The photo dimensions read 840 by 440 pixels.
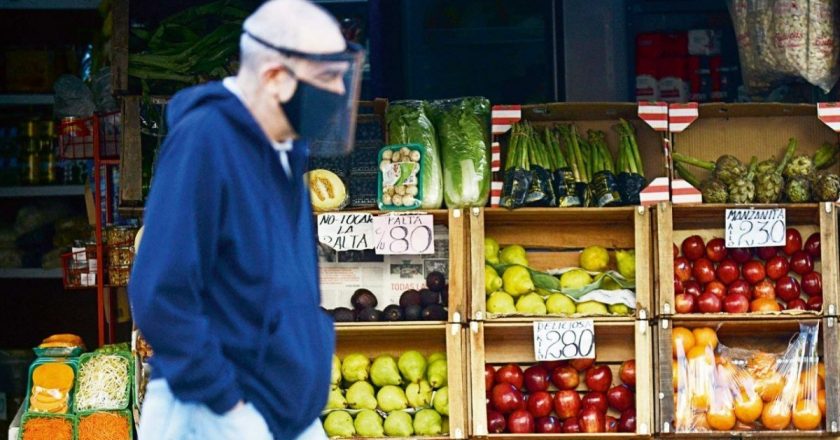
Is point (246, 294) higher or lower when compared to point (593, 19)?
lower

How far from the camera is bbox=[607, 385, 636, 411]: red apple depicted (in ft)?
20.2

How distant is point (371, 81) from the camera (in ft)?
25.2

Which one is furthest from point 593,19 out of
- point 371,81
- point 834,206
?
point 834,206

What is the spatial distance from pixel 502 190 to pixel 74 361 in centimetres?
225

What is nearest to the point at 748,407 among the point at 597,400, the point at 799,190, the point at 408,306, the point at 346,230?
the point at 597,400

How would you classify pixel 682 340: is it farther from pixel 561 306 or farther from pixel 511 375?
pixel 511 375

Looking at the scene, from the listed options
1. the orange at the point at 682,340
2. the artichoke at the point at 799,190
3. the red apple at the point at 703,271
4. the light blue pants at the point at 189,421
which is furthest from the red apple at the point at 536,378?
the light blue pants at the point at 189,421

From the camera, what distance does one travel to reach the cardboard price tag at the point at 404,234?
6.02 meters

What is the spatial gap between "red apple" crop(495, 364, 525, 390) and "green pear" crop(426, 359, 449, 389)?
265mm

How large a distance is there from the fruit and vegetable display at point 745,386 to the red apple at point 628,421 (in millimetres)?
204

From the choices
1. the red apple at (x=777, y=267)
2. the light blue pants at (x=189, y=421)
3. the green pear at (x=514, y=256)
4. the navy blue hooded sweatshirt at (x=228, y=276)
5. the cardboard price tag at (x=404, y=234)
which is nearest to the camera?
the navy blue hooded sweatshirt at (x=228, y=276)

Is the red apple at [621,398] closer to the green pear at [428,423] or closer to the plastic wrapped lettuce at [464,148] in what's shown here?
the green pear at [428,423]

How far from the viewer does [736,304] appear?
19.9 ft

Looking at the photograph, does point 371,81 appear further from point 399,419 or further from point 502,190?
point 399,419
